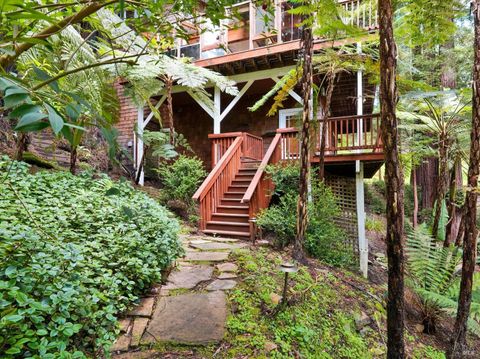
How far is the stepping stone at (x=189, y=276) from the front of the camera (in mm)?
3115

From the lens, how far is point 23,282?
1687 millimetres

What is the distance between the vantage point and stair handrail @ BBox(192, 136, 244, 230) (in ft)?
19.3

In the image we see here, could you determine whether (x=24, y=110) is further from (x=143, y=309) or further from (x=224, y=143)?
(x=224, y=143)

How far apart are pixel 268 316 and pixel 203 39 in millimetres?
8330

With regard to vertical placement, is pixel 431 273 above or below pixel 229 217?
below

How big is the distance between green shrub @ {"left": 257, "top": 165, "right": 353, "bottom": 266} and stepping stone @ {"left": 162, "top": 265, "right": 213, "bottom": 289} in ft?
5.14

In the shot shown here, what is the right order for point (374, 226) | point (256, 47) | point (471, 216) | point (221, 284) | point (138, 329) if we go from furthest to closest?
point (374, 226)
point (256, 47)
point (221, 284)
point (471, 216)
point (138, 329)

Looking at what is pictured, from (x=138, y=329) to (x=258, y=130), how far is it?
7.83 meters

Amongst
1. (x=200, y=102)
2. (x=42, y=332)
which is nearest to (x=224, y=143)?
(x=200, y=102)

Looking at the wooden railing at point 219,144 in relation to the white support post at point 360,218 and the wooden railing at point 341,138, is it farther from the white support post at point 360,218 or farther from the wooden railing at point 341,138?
the white support post at point 360,218

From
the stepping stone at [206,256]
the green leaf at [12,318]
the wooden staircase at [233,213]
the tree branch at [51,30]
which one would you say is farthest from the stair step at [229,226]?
the tree branch at [51,30]

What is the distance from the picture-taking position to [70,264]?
77.3 inches

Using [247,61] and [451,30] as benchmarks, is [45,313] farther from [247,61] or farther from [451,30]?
[247,61]

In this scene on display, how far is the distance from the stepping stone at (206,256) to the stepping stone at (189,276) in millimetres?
232
